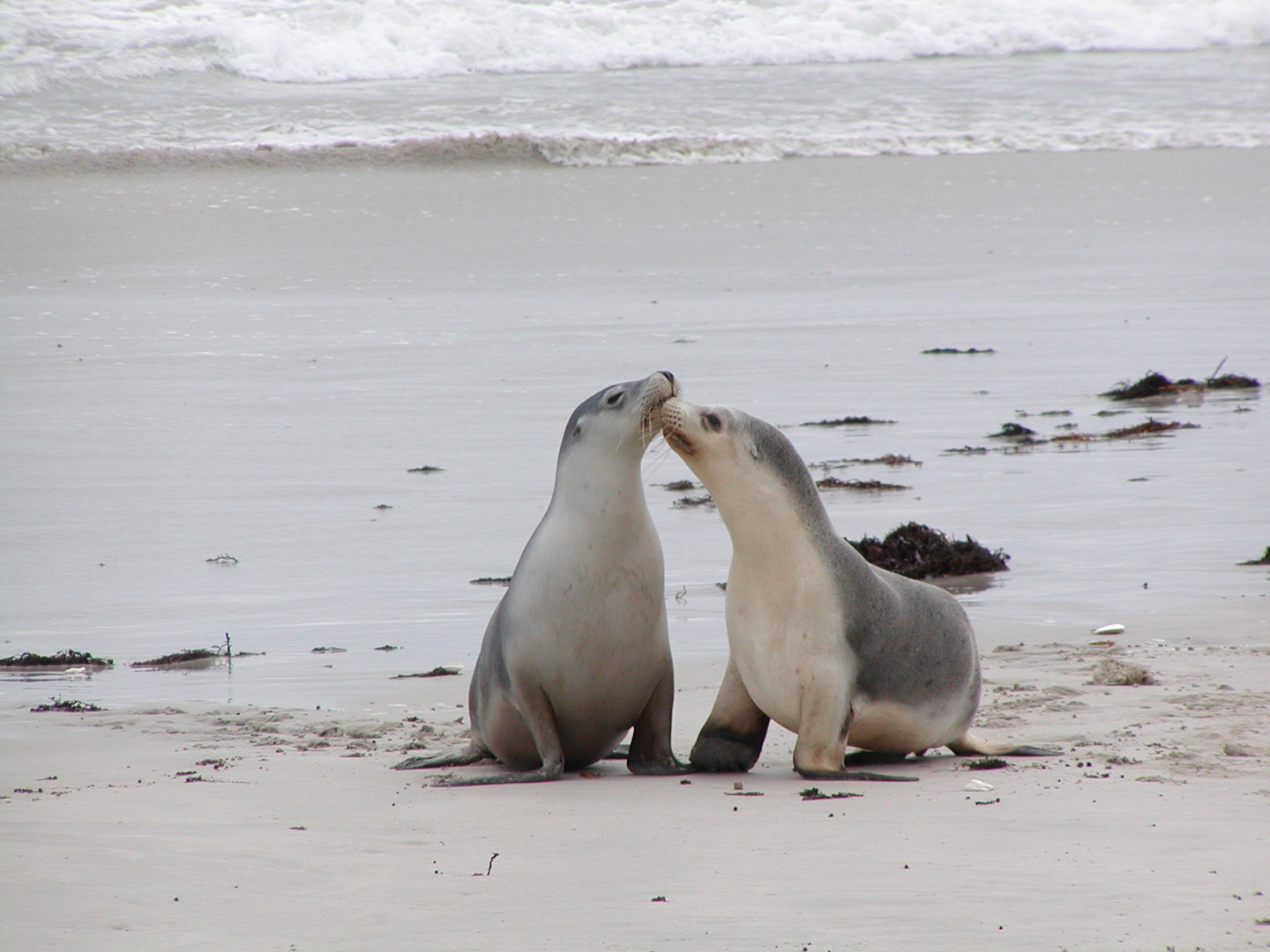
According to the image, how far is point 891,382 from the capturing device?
12.6 metres

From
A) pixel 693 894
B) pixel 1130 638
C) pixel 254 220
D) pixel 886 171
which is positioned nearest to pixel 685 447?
pixel 693 894

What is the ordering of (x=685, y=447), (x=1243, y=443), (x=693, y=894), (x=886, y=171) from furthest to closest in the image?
(x=886, y=171)
(x=1243, y=443)
(x=685, y=447)
(x=693, y=894)

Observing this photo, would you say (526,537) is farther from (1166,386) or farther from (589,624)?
(1166,386)

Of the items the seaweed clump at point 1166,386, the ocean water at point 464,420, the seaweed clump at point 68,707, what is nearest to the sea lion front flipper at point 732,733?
the ocean water at point 464,420

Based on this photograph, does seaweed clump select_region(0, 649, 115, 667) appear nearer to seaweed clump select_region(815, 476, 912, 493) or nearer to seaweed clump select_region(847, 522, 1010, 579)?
seaweed clump select_region(847, 522, 1010, 579)

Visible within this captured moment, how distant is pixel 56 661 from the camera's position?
670 cm

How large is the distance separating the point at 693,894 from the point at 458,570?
15.5 ft

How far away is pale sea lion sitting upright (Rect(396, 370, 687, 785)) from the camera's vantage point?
5.23m

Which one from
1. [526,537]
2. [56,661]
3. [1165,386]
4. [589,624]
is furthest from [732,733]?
[1165,386]

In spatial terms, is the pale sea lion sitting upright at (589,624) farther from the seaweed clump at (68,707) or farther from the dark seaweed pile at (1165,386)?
the dark seaweed pile at (1165,386)

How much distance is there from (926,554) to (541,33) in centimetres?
3492

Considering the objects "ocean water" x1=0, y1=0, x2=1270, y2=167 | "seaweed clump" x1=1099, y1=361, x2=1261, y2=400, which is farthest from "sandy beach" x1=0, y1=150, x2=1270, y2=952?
"ocean water" x1=0, y1=0, x2=1270, y2=167

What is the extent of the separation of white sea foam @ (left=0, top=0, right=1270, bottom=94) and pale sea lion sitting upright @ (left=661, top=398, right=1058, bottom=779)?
31.7 m

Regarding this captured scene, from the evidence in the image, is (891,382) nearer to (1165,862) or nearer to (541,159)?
(1165,862)
